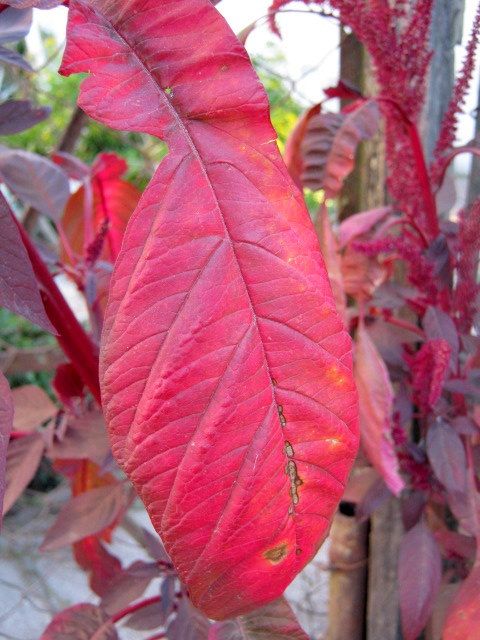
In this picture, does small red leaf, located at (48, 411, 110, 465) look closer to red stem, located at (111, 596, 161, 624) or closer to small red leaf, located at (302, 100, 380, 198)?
red stem, located at (111, 596, 161, 624)

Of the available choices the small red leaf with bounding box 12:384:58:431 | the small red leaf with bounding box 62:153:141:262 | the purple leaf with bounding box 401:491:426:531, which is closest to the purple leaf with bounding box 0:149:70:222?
the small red leaf with bounding box 62:153:141:262

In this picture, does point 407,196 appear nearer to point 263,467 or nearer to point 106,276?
point 106,276

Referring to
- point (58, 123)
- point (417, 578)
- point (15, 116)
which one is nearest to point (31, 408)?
point (15, 116)

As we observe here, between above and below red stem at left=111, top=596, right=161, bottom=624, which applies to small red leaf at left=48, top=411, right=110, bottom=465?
above

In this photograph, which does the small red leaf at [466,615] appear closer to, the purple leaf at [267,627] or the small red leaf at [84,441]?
the purple leaf at [267,627]

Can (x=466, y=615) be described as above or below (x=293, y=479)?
below

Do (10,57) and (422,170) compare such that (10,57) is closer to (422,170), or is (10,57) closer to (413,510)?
(422,170)
